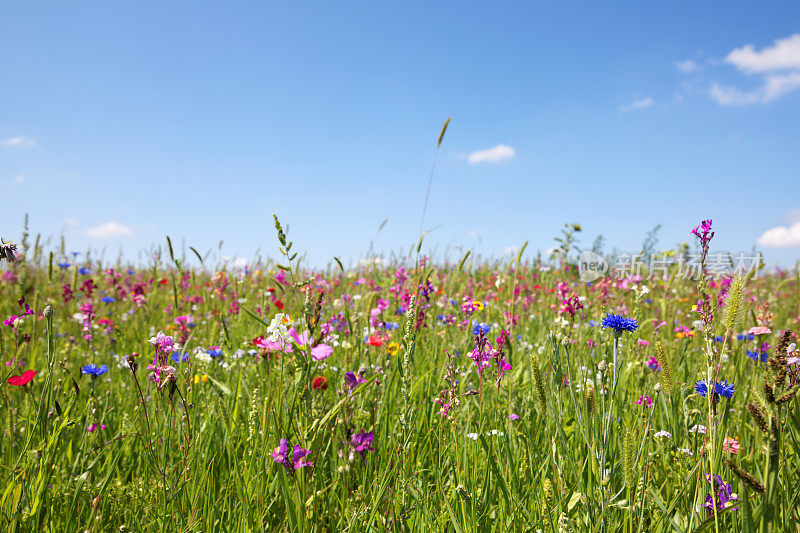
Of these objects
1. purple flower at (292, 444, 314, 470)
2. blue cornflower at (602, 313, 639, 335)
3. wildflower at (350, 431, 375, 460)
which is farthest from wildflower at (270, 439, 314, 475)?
blue cornflower at (602, 313, 639, 335)

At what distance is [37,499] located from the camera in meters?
1.44

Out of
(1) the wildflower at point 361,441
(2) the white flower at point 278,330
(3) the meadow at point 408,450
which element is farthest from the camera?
(1) the wildflower at point 361,441

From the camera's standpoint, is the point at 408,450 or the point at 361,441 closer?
the point at 361,441

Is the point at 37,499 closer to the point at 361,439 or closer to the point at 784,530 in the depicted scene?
the point at 361,439

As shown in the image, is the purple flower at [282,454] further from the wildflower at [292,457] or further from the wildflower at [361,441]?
the wildflower at [361,441]

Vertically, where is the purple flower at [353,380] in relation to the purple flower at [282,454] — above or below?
above

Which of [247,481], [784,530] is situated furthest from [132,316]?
[784,530]

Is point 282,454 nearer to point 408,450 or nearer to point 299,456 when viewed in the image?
point 299,456

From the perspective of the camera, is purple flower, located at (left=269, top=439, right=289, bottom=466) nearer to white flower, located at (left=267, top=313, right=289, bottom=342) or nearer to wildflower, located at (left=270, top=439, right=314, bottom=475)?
wildflower, located at (left=270, top=439, right=314, bottom=475)

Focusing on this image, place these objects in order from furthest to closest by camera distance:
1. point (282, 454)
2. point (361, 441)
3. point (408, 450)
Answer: point (408, 450), point (361, 441), point (282, 454)

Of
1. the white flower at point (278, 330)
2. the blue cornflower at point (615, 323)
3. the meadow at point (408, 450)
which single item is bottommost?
the meadow at point (408, 450)

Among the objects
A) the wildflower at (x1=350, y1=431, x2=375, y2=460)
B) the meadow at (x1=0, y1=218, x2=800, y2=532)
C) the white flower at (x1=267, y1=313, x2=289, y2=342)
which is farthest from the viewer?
the wildflower at (x1=350, y1=431, x2=375, y2=460)

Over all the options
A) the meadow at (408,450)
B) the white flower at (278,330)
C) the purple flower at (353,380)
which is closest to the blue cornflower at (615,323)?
the meadow at (408,450)

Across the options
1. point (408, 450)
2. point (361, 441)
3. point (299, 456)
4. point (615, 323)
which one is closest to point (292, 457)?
point (299, 456)
